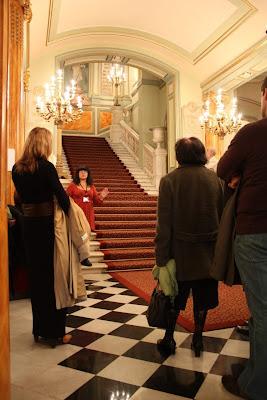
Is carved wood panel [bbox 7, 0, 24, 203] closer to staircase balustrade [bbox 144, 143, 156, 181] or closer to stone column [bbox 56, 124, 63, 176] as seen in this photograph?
stone column [bbox 56, 124, 63, 176]

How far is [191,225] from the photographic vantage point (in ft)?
7.21

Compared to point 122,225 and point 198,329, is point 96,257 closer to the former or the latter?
point 122,225

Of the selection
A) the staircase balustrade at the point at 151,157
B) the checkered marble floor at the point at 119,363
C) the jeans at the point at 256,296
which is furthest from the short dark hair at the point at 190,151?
the staircase balustrade at the point at 151,157

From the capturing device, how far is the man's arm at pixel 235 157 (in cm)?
156

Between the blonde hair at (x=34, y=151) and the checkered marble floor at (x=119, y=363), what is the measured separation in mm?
1297

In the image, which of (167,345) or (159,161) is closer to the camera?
(167,345)

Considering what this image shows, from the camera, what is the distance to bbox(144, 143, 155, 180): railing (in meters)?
10.5

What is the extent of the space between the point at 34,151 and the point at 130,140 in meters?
10.6

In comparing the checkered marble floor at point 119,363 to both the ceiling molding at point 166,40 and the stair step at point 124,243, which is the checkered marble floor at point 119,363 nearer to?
the stair step at point 124,243

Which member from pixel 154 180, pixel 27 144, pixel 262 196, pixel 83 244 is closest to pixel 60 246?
pixel 83 244

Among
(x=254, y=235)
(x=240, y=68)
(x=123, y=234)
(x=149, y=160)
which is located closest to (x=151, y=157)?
(x=149, y=160)

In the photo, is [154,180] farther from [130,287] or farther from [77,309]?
[77,309]

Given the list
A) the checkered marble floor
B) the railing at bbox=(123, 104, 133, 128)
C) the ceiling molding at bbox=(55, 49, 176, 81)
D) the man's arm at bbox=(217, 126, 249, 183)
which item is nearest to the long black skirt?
the checkered marble floor

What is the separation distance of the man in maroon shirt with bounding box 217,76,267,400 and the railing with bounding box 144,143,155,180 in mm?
8796
